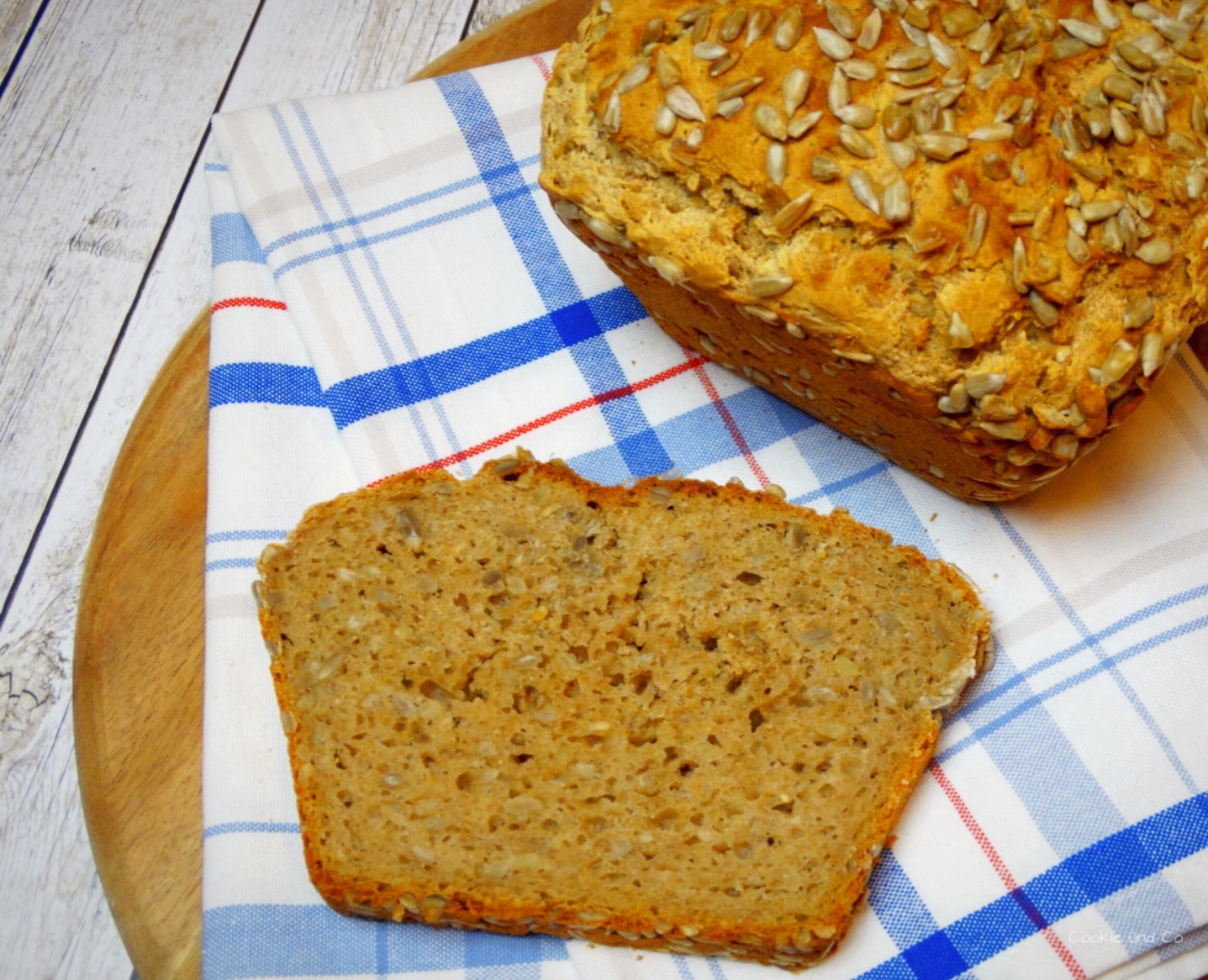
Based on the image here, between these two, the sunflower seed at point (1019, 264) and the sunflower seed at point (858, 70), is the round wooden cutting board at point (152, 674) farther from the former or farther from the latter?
the sunflower seed at point (1019, 264)

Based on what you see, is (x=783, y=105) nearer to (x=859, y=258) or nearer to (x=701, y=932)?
(x=859, y=258)

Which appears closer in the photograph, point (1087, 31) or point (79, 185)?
point (1087, 31)

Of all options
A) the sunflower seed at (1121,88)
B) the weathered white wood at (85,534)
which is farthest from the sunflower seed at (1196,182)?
the weathered white wood at (85,534)

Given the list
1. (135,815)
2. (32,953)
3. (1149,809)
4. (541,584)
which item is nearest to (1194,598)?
(1149,809)

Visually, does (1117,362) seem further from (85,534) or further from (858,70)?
(85,534)

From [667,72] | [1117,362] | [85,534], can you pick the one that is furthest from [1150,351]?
[85,534]

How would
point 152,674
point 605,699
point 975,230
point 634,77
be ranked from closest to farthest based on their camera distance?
point 975,230 → point 634,77 → point 605,699 → point 152,674
